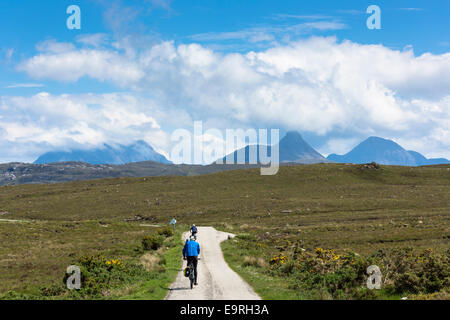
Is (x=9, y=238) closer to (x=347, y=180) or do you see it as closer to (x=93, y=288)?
(x=93, y=288)

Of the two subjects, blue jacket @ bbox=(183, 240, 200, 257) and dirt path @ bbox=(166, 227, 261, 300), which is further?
blue jacket @ bbox=(183, 240, 200, 257)

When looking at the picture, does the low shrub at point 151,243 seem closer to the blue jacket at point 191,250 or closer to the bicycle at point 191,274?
the blue jacket at point 191,250

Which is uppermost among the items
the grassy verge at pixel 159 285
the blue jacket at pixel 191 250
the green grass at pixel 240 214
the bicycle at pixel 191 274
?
the blue jacket at pixel 191 250

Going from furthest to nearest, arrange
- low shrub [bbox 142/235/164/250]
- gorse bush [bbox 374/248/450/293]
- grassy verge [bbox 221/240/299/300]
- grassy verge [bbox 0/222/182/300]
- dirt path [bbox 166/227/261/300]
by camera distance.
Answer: low shrub [bbox 142/235/164/250] < grassy verge [bbox 0/222/182/300] < grassy verge [bbox 221/240/299/300] < gorse bush [bbox 374/248/450/293] < dirt path [bbox 166/227/261/300]

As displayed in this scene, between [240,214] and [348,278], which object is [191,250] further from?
[240,214]

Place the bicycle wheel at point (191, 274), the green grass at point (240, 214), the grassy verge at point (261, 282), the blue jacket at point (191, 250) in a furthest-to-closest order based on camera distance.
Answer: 1. the green grass at point (240, 214)
2. the blue jacket at point (191, 250)
3. the bicycle wheel at point (191, 274)
4. the grassy verge at point (261, 282)

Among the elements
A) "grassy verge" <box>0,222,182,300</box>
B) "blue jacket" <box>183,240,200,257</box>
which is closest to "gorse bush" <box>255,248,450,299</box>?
"blue jacket" <box>183,240,200,257</box>

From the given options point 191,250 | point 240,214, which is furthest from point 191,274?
point 240,214

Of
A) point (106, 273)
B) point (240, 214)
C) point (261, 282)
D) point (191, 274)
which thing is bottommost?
point (240, 214)

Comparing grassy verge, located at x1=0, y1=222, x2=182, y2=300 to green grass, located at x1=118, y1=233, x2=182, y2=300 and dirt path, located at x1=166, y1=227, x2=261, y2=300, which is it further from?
dirt path, located at x1=166, y1=227, x2=261, y2=300

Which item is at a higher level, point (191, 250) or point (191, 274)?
point (191, 250)

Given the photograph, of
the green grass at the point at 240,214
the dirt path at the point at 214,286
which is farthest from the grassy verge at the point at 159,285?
the dirt path at the point at 214,286

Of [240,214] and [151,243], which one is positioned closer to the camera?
[151,243]
